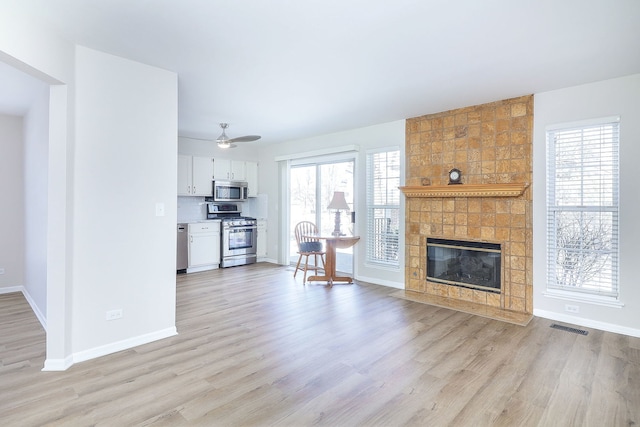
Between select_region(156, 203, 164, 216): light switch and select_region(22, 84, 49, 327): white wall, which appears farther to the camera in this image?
select_region(22, 84, 49, 327): white wall

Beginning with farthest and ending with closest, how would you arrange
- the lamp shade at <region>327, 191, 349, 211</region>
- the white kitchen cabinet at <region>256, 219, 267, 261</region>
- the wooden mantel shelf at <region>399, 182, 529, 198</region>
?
1. the white kitchen cabinet at <region>256, 219, 267, 261</region>
2. the lamp shade at <region>327, 191, 349, 211</region>
3. the wooden mantel shelf at <region>399, 182, 529, 198</region>

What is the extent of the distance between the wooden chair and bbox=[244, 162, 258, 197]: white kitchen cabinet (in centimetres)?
170

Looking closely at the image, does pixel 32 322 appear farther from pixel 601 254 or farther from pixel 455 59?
pixel 601 254

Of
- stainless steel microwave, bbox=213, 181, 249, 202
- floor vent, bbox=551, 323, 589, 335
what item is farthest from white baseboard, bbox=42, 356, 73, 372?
floor vent, bbox=551, 323, 589, 335

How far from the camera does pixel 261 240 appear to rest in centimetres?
716

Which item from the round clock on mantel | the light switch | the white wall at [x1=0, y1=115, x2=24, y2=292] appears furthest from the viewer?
the white wall at [x1=0, y1=115, x2=24, y2=292]

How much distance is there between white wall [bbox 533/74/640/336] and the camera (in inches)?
125

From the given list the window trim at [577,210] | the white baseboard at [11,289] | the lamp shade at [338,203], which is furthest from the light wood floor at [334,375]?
the lamp shade at [338,203]

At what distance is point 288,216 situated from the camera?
6887mm

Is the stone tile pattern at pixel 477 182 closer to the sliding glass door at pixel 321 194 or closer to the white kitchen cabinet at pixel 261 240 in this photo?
the sliding glass door at pixel 321 194

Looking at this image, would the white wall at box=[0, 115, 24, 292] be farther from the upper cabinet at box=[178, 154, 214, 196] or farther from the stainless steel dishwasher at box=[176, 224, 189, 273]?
the upper cabinet at box=[178, 154, 214, 196]

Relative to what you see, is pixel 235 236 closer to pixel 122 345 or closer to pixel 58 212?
pixel 122 345

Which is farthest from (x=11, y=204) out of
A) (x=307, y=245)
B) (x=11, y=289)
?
(x=307, y=245)

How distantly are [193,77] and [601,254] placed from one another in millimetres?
4471
